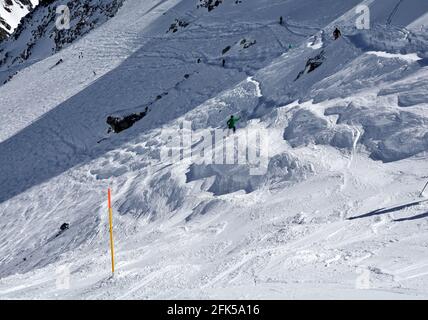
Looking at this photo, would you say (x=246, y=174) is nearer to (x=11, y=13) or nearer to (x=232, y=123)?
(x=232, y=123)

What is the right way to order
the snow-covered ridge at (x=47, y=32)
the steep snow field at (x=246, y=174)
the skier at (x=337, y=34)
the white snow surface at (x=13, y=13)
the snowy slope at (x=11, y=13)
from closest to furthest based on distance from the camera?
the steep snow field at (x=246, y=174), the skier at (x=337, y=34), the snow-covered ridge at (x=47, y=32), the snowy slope at (x=11, y=13), the white snow surface at (x=13, y=13)

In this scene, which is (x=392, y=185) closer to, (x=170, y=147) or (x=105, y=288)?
(x=105, y=288)

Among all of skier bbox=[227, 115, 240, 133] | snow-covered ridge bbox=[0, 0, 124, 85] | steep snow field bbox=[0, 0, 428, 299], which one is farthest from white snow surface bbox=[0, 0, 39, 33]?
skier bbox=[227, 115, 240, 133]

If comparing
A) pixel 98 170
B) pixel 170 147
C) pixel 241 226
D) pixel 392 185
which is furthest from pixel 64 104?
pixel 392 185

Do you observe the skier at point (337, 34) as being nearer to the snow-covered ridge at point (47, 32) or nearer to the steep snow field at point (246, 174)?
the steep snow field at point (246, 174)

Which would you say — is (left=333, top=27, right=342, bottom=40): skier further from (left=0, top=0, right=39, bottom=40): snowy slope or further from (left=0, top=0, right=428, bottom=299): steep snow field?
(left=0, top=0, right=39, bottom=40): snowy slope

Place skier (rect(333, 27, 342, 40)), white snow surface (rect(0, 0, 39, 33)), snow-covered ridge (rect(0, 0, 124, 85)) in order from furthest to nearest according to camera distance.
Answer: white snow surface (rect(0, 0, 39, 33)) < snow-covered ridge (rect(0, 0, 124, 85)) < skier (rect(333, 27, 342, 40))

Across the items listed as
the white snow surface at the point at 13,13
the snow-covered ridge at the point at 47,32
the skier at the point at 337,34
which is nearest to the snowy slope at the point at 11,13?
the white snow surface at the point at 13,13

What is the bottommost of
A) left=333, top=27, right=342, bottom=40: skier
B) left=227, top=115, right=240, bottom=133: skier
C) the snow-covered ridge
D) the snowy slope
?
left=333, top=27, right=342, bottom=40: skier
